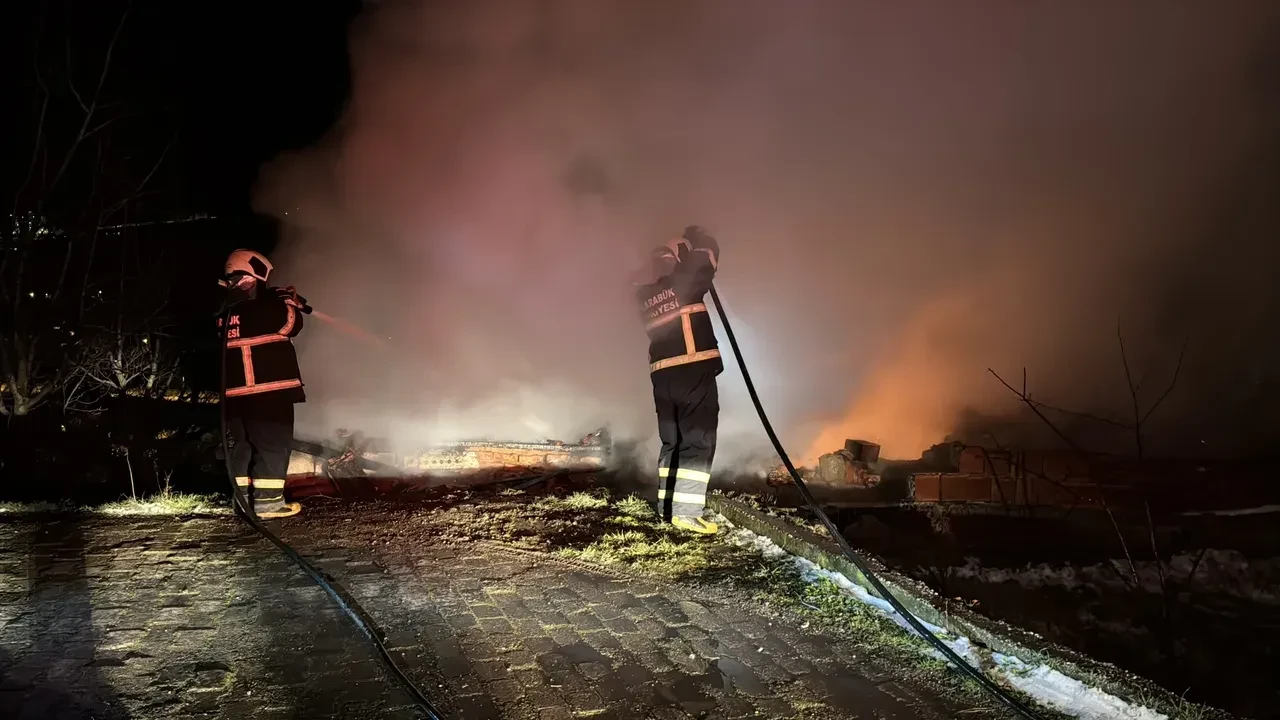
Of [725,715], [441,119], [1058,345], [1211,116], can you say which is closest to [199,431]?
[441,119]

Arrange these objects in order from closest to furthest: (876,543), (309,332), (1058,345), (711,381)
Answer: (711,381), (876,543), (309,332), (1058,345)

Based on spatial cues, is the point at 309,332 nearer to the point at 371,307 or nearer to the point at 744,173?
the point at 371,307

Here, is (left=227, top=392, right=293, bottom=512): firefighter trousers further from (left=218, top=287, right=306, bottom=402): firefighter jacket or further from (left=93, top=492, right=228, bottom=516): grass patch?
(left=93, top=492, right=228, bottom=516): grass patch

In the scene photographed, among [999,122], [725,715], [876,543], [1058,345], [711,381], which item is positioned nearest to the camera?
[725,715]

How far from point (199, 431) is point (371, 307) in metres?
2.28

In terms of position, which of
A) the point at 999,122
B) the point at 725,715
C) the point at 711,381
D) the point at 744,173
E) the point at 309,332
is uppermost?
the point at 999,122

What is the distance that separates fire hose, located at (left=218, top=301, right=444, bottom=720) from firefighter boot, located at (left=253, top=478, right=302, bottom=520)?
7cm

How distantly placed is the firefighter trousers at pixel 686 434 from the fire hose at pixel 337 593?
2.01 meters

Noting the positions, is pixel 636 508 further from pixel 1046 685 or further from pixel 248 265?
pixel 248 265

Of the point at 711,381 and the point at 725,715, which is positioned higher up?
the point at 711,381

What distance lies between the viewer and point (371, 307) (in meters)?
8.14

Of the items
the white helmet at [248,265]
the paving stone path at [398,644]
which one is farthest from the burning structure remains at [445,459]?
the paving stone path at [398,644]

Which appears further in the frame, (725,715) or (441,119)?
(441,119)

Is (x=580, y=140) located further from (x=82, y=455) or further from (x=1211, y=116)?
(x=1211, y=116)
